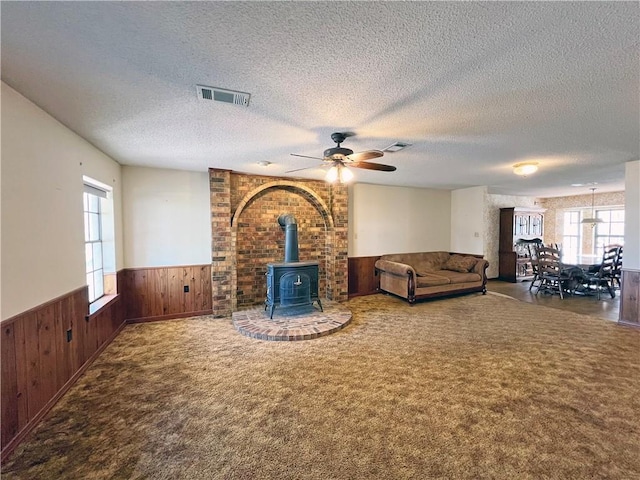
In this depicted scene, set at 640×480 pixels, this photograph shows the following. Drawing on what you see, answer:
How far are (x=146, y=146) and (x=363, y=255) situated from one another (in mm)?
4388

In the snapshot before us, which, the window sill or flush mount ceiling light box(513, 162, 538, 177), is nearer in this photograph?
the window sill

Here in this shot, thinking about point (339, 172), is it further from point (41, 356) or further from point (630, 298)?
point (630, 298)

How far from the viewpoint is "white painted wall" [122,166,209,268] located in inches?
172

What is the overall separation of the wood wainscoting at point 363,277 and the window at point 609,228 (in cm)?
666

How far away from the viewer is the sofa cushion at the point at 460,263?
6387 mm

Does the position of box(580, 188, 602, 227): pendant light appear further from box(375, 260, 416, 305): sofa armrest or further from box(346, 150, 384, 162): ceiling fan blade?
box(346, 150, 384, 162): ceiling fan blade

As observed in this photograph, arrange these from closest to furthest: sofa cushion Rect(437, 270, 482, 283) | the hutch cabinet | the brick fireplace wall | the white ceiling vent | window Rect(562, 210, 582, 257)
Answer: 1. the white ceiling vent
2. the brick fireplace wall
3. sofa cushion Rect(437, 270, 482, 283)
4. the hutch cabinet
5. window Rect(562, 210, 582, 257)

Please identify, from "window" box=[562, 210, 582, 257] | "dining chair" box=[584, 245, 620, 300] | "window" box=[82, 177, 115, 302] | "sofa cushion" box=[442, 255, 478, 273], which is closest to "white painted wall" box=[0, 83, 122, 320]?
"window" box=[82, 177, 115, 302]

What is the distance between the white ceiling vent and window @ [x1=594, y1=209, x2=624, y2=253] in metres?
9.93

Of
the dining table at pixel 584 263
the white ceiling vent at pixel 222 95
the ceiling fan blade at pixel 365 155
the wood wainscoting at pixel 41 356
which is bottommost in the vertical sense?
the wood wainscoting at pixel 41 356

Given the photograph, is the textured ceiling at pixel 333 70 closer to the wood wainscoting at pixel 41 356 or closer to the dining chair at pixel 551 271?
the wood wainscoting at pixel 41 356

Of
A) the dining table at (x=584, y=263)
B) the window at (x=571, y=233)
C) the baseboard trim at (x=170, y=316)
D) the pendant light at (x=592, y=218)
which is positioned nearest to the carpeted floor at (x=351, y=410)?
the baseboard trim at (x=170, y=316)

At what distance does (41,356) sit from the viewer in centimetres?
227

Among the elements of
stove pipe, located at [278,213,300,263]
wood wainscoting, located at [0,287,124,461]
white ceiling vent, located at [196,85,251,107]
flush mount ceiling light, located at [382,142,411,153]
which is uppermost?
white ceiling vent, located at [196,85,251,107]
